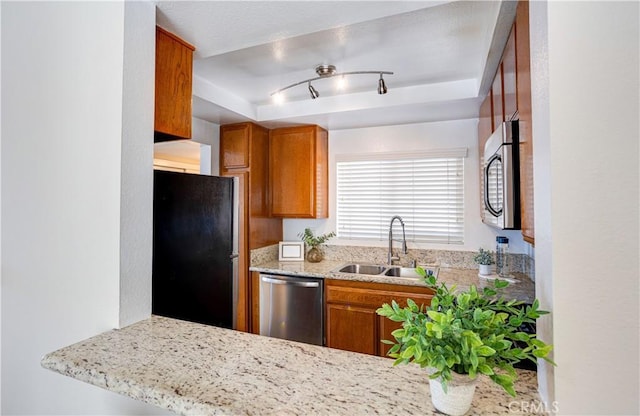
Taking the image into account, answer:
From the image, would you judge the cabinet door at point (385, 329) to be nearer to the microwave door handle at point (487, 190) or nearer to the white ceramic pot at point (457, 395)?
the microwave door handle at point (487, 190)

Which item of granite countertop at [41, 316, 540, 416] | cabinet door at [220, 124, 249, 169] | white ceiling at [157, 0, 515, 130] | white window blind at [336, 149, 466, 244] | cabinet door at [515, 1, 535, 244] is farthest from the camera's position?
cabinet door at [220, 124, 249, 169]

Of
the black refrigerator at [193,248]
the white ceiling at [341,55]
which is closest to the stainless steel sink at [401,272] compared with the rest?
the white ceiling at [341,55]

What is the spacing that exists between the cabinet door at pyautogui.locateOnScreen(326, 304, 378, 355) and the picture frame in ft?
2.52

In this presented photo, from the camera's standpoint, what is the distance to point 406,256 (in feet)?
9.97

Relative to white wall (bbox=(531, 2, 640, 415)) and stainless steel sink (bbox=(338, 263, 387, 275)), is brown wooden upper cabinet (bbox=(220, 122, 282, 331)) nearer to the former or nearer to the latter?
stainless steel sink (bbox=(338, 263, 387, 275))

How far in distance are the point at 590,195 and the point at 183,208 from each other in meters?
1.44

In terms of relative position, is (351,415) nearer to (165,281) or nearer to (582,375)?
(582,375)

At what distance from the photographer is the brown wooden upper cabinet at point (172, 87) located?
1.32 meters

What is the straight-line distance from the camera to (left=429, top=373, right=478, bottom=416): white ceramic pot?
0.63m

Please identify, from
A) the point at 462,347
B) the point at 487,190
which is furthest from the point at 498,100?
the point at 462,347

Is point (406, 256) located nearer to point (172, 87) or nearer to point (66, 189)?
point (172, 87)

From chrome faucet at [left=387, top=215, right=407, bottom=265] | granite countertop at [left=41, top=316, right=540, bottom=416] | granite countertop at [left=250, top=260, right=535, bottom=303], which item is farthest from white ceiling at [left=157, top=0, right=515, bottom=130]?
granite countertop at [left=250, top=260, right=535, bottom=303]

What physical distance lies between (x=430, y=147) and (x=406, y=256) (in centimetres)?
107

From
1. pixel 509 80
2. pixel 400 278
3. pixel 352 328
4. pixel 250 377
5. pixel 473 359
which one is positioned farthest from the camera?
pixel 352 328
